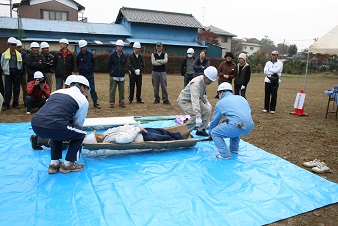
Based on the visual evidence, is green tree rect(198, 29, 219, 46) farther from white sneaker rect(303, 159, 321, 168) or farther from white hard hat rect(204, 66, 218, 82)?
white sneaker rect(303, 159, 321, 168)

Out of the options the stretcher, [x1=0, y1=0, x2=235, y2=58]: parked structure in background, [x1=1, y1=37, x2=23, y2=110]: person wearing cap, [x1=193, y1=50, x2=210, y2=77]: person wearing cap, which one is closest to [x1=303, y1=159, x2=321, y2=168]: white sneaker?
Result: the stretcher

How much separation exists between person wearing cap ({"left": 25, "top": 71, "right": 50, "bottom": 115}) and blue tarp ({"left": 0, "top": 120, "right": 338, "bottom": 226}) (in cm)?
236

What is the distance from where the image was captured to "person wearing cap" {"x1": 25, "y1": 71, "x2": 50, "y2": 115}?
642cm

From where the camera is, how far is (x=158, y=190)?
3.23m

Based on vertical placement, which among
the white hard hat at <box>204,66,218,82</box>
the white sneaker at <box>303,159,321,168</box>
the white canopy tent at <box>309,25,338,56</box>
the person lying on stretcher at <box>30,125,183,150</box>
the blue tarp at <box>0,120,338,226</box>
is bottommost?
the blue tarp at <box>0,120,338,226</box>

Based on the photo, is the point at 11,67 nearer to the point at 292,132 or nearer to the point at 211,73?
the point at 211,73

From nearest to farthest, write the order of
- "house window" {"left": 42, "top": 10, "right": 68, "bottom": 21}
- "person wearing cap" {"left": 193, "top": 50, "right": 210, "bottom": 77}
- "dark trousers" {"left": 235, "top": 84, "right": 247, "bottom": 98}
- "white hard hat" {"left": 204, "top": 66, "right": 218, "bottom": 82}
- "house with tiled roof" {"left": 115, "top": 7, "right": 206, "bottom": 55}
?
1. "white hard hat" {"left": 204, "top": 66, "right": 218, "bottom": 82}
2. "dark trousers" {"left": 235, "top": 84, "right": 247, "bottom": 98}
3. "person wearing cap" {"left": 193, "top": 50, "right": 210, "bottom": 77}
4. "house with tiled roof" {"left": 115, "top": 7, "right": 206, "bottom": 55}
5. "house window" {"left": 42, "top": 10, "right": 68, "bottom": 21}

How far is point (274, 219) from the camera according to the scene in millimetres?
2750

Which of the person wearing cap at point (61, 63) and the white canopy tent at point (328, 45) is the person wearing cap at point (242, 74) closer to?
the white canopy tent at point (328, 45)

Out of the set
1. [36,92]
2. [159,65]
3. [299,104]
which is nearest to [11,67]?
[36,92]

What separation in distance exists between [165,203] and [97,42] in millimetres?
19870

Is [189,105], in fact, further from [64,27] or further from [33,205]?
[64,27]

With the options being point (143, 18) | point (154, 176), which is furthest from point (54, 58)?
point (143, 18)

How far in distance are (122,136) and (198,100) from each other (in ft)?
5.30
